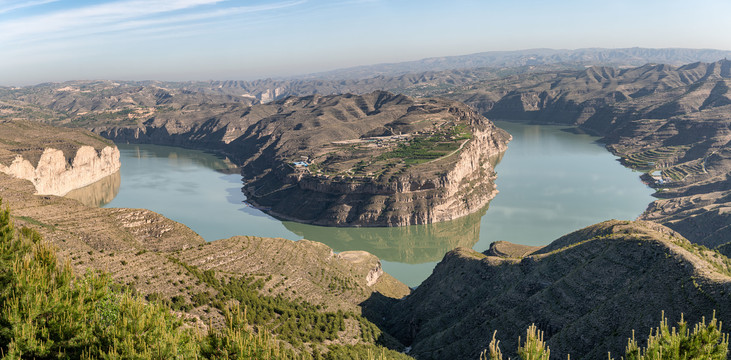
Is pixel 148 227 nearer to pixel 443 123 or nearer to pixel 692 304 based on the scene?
pixel 692 304

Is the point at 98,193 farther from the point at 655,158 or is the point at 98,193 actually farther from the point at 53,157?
the point at 655,158

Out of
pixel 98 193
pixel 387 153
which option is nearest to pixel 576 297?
pixel 387 153

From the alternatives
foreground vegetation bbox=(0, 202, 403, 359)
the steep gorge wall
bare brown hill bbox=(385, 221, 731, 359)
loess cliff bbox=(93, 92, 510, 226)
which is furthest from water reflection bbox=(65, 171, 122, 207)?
foreground vegetation bbox=(0, 202, 403, 359)

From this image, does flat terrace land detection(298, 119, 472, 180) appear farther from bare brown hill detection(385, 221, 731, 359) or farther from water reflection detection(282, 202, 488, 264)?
bare brown hill detection(385, 221, 731, 359)

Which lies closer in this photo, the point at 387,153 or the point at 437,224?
the point at 437,224

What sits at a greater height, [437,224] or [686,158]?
[686,158]
